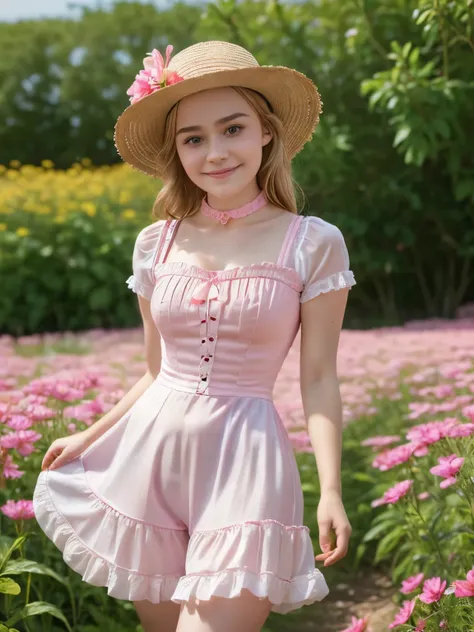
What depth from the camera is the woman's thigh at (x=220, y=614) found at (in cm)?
189

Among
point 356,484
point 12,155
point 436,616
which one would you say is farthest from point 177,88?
point 12,155

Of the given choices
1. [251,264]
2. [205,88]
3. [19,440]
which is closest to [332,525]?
[251,264]

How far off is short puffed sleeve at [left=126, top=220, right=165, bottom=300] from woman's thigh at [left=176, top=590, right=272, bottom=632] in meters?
0.80

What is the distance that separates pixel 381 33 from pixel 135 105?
568 cm

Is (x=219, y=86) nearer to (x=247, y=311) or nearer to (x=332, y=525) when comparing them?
(x=247, y=311)

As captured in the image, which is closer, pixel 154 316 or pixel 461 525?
pixel 154 316

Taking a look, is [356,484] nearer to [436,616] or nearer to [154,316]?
[436,616]

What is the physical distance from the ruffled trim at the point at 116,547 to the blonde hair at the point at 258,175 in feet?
2.47

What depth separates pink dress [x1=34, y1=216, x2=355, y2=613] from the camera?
6.42 feet

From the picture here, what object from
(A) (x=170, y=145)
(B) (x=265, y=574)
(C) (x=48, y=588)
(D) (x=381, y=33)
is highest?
(D) (x=381, y=33)

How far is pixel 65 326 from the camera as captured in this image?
26.6ft

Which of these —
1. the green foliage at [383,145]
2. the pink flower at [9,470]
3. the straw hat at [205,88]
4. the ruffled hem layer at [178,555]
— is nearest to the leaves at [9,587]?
the ruffled hem layer at [178,555]

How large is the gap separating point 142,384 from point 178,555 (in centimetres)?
46

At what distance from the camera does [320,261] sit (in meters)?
2.09
